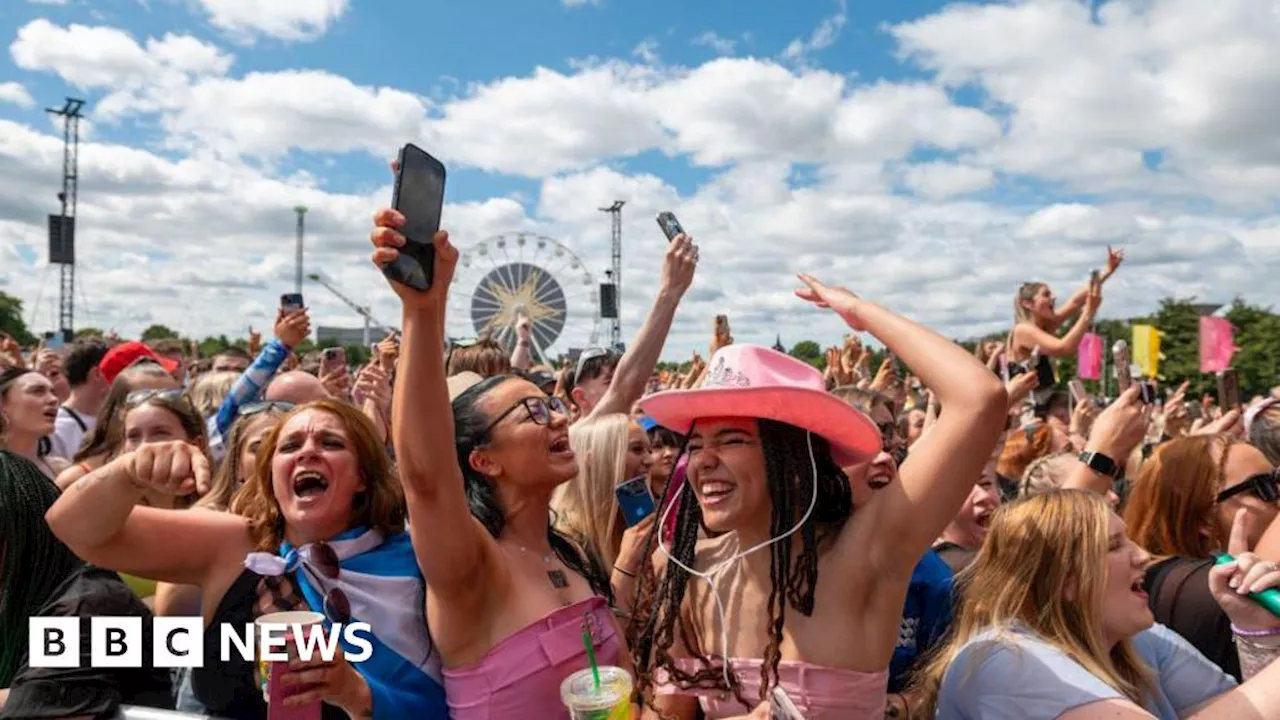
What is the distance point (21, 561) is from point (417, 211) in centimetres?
172

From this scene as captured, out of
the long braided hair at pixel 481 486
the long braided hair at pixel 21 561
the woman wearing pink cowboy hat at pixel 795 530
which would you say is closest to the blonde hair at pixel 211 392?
the long braided hair at pixel 21 561

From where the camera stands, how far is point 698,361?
654 cm

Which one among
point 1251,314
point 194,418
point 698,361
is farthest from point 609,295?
point 1251,314

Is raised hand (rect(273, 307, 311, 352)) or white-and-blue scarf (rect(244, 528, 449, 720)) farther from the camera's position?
raised hand (rect(273, 307, 311, 352))

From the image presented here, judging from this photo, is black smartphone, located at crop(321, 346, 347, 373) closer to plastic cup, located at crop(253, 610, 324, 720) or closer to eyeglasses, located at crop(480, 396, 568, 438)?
eyeglasses, located at crop(480, 396, 568, 438)

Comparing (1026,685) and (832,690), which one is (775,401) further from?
(1026,685)

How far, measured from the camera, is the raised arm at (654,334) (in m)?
4.20

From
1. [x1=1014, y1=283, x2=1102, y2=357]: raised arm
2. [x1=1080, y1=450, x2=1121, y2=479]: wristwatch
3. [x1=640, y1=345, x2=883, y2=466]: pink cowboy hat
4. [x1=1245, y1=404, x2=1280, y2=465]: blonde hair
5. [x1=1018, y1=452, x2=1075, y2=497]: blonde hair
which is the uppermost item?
[x1=1014, y1=283, x2=1102, y2=357]: raised arm

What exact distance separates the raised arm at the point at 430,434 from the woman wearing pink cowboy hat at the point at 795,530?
0.55 meters

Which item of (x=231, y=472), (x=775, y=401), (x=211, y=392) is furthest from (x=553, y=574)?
(x=211, y=392)

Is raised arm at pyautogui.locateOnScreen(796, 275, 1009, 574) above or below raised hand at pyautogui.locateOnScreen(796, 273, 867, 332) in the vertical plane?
below

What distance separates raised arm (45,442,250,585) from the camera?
2.12 metres

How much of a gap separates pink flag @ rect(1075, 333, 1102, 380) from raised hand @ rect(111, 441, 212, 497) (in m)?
13.8

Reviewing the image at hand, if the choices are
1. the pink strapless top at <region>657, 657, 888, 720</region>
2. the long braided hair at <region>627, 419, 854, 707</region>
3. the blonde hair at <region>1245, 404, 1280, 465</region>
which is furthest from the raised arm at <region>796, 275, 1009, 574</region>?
the blonde hair at <region>1245, 404, 1280, 465</region>
